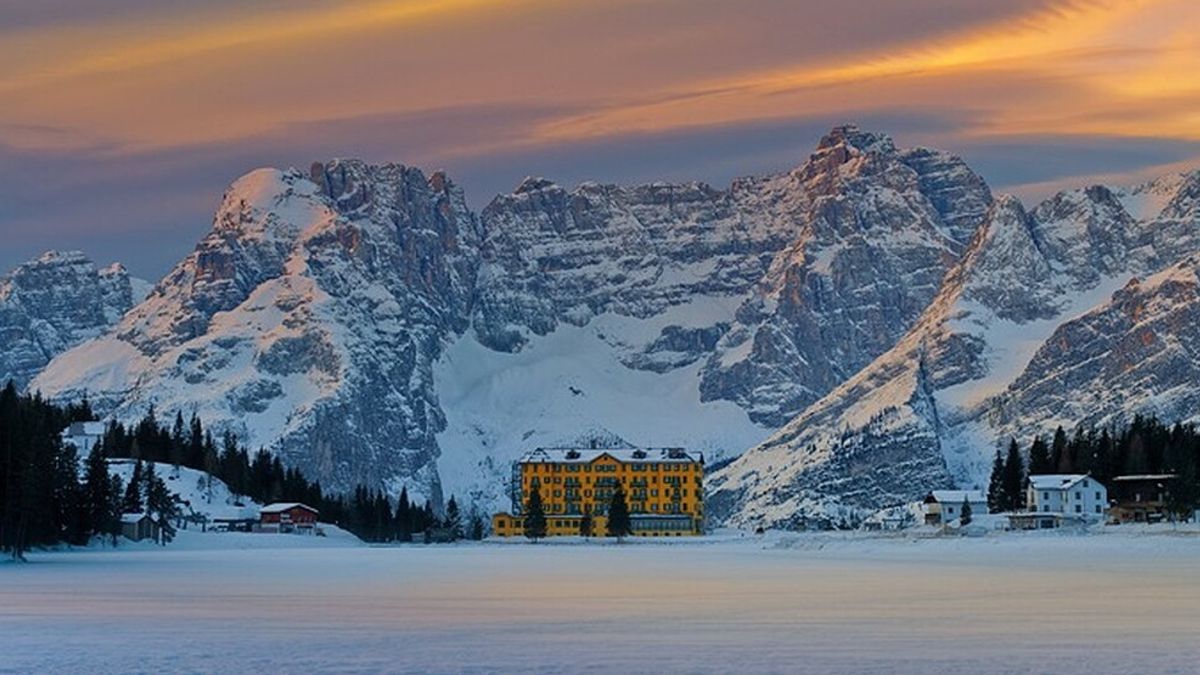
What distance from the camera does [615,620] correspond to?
6331cm

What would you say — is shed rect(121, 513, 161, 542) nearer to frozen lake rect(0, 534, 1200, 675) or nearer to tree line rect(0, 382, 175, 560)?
tree line rect(0, 382, 175, 560)

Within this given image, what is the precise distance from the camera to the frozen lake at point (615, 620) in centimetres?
5012

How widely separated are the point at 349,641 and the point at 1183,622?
2470 centimetres

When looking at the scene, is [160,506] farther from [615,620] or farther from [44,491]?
[615,620]

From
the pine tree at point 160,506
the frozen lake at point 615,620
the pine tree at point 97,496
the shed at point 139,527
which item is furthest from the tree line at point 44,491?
the frozen lake at point 615,620

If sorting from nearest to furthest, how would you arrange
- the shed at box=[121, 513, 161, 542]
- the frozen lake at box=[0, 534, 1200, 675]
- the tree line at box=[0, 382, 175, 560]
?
the frozen lake at box=[0, 534, 1200, 675]
the tree line at box=[0, 382, 175, 560]
the shed at box=[121, 513, 161, 542]

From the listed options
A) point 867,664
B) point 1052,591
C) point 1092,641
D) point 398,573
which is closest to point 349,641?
point 867,664

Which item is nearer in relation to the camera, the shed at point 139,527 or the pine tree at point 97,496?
the pine tree at point 97,496

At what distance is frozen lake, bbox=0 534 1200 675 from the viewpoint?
164 feet

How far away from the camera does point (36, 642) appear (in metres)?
55.2

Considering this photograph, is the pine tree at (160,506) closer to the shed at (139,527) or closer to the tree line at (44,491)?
the shed at (139,527)

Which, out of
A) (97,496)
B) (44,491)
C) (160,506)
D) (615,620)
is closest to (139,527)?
(160,506)

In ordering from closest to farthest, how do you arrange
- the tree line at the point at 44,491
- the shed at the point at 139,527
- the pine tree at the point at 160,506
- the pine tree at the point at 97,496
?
the tree line at the point at 44,491, the pine tree at the point at 97,496, the shed at the point at 139,527, the pine tree at the point at 160,506

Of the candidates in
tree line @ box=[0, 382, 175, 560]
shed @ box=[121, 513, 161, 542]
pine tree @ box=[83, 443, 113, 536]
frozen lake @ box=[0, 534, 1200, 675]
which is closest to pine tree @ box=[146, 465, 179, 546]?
shed @ box=[121, 513, 161, 542]
